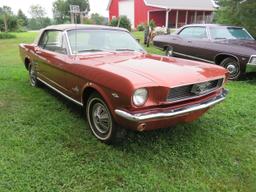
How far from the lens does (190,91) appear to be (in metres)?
3.59

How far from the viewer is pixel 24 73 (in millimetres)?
8102

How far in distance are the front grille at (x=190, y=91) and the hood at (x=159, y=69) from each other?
8 centimetres

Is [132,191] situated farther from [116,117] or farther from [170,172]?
[116,117]

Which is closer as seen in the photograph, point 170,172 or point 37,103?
point 170,172

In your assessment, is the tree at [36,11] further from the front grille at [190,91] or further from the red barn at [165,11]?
the front grille at [190,91]

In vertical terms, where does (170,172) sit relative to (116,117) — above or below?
below

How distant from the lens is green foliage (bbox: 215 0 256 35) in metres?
11.4

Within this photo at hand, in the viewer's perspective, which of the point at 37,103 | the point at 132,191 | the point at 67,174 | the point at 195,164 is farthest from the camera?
the point at 37,103

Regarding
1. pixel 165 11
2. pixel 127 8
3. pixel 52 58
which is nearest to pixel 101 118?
pixel 52 58

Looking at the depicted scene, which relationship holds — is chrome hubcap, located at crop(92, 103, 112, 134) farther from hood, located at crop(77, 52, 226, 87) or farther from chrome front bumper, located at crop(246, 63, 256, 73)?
chrome front bumper, located at crop(246, 63, 256, 73)

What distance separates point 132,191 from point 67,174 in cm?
77

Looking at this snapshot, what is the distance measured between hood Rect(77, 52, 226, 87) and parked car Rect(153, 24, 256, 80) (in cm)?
342

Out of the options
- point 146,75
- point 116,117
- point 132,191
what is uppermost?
point 146,75

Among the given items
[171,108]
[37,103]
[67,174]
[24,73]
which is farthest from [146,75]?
[24,73]
